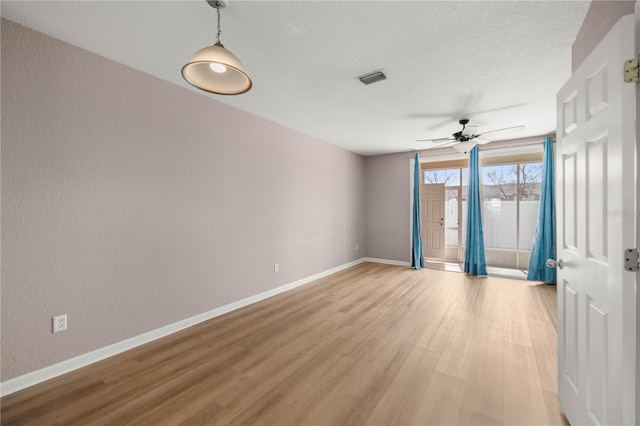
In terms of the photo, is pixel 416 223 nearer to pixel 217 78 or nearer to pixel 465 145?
pixel 465 145

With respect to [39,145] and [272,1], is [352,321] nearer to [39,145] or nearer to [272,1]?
[272,1]

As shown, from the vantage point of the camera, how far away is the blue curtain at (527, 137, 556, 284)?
4.62 m

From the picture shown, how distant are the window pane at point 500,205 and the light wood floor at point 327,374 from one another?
8.97 feet

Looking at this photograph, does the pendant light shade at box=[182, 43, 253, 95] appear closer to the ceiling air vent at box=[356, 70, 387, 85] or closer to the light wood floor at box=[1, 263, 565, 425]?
the ceiling air vent at box=[356, 70, 387, 85]

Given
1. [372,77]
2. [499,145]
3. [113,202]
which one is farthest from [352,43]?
[499,145]

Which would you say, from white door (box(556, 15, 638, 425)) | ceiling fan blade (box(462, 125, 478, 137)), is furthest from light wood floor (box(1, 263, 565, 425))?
ceiling fan blade (box(462, 125, 478, 137))

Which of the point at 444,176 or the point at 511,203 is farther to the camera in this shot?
the point at 444,176

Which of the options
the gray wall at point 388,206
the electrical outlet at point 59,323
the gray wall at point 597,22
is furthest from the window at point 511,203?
the electrical outlet at point 59,323

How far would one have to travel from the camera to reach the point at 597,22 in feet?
5.09

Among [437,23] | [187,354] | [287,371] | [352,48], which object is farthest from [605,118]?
[187,354]

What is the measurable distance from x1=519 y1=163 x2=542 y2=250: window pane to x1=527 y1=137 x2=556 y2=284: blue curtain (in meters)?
0.75

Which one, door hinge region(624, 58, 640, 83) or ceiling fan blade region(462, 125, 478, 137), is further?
ceiling fan blade region(462, 125, 478, 137)

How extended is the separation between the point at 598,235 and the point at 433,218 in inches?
220

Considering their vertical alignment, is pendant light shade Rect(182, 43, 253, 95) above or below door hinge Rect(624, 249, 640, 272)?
above
